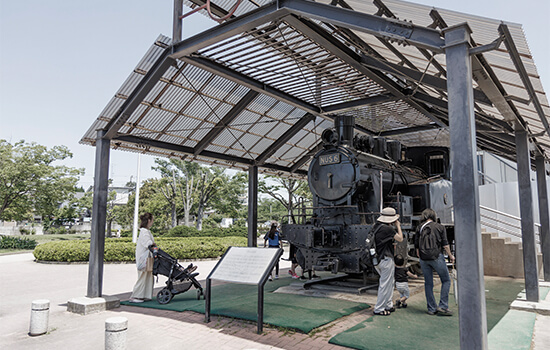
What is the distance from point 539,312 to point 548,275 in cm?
321

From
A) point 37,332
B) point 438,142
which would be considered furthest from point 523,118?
point 37,332

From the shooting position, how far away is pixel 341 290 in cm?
817

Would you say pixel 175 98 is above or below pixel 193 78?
below

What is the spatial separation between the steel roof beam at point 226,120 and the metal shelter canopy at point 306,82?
Result: 0.03 m

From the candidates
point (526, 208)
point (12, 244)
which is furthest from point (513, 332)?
point (12, 244)

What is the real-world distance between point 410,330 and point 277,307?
2.39m

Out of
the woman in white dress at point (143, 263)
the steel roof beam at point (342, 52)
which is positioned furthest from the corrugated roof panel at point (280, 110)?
the woman in white dress at point (143, 263)

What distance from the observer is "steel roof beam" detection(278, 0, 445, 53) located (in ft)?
14.1

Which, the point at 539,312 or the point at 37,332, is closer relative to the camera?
the point at 37,332

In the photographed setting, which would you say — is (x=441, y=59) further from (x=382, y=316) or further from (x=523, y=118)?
(x=382, y=316)

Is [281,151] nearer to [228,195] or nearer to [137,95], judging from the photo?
[137,95]

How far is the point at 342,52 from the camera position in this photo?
23.1ft

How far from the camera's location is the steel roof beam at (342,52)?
6.14 meters

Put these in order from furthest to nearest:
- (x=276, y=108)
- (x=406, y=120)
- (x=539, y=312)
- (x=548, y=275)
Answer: (x=406, y=120)
(x=276, y=108)
(x=548, y=275)
(x=539, y=312)
